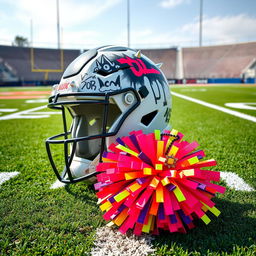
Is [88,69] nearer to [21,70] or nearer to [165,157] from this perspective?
[165,157]

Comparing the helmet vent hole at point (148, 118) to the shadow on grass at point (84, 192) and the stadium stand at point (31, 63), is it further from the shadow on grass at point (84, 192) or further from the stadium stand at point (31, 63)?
the stadium stand at point (31, 63)

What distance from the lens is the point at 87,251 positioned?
1.17 m

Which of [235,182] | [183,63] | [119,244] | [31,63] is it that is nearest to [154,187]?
[119,244]

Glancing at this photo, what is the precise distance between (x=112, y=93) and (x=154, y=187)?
1.97 ft

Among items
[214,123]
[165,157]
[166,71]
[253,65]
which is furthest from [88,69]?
[166,71]

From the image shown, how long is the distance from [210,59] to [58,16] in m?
22.6

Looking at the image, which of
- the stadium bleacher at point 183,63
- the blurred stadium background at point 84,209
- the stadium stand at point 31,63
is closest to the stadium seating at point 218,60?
the stadium bleacher at point 183,63

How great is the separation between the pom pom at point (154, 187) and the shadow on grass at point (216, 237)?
2.0 inches

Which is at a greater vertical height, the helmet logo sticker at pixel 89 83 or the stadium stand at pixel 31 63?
the stadium stand at pixel 31 63

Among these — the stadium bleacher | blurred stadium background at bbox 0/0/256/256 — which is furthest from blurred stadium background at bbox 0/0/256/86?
blurred stadium background at bbox 0/0/256/256

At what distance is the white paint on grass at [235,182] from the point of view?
71.9 inches

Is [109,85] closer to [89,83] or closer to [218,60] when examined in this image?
[89,83]

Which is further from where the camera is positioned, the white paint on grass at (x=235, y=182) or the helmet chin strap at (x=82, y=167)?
the white paint on grass at (x=235, y=182)

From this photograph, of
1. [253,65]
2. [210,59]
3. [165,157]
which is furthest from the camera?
[210,59]
